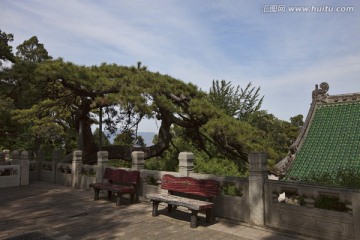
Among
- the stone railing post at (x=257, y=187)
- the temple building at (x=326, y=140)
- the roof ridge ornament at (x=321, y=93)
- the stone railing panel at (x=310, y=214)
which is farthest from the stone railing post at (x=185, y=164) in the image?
the roof ridge ornament at (x=321, y=93)

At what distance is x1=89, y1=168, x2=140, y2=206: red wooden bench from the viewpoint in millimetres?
8750

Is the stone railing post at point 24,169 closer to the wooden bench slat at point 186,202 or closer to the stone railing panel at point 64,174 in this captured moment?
the stone railing panel at point 64,174

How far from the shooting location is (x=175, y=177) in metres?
7.70

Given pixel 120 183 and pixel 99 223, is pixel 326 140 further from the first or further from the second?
pixel 99 223

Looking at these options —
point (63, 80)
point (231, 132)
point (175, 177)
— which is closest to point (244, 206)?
point (175, 177)

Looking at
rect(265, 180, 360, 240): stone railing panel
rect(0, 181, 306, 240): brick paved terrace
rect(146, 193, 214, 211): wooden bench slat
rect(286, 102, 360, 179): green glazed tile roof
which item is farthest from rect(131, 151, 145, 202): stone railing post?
rect(286, 102, 360, 179): green glazed tile roof

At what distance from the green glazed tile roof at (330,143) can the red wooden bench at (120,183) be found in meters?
7.87

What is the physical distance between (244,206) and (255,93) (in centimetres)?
1818

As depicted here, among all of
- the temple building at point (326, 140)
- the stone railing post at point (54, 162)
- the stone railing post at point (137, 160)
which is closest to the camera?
the stone railing post at point (137, 160)

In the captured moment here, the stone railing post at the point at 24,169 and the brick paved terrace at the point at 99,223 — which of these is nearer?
the brick paved terrace at the point at 99,223

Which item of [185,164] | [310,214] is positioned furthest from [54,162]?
[310,214]

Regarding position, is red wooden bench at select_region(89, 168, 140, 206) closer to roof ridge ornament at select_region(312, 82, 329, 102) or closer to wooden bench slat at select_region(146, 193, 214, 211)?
wooden bench slat at select_region(146, 193, 214, 211)

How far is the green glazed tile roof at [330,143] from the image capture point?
44.2 feet

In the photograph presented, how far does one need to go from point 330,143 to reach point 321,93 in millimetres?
4427
